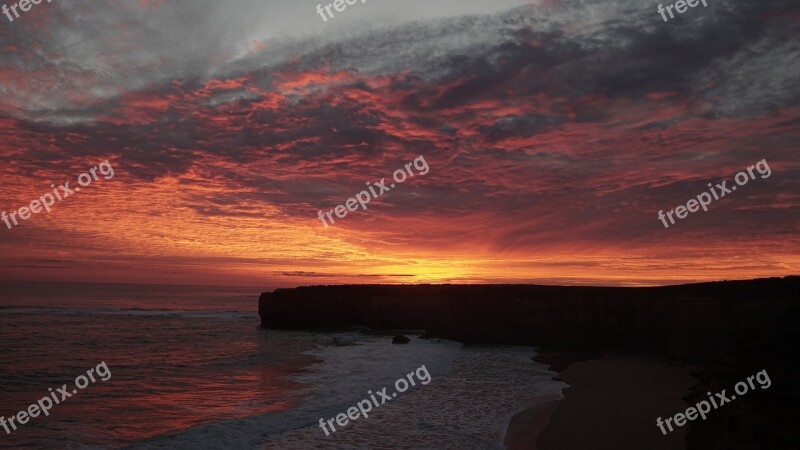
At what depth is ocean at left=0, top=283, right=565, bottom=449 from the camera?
14.3 metres

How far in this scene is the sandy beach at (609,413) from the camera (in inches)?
521

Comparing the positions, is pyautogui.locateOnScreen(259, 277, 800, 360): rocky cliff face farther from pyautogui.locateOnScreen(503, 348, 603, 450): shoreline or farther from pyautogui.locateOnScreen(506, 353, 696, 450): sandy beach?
pyautogui.locateOnScreen(503, 348, 603, 450): shoreline

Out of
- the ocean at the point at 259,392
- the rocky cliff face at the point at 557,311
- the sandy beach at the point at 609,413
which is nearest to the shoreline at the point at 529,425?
the sandy beach at the point at 609,413

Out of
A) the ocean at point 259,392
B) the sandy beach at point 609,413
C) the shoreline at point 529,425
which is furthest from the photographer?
the ocean at point 259,392

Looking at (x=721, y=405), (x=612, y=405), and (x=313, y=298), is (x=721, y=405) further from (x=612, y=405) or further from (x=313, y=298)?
(x=313, y=298)

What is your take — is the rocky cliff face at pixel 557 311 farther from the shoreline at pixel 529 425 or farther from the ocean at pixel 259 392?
the shoreline at pixel 529 425

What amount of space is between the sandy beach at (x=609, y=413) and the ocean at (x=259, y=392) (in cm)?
84

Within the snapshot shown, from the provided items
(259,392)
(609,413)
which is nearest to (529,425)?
(609,413)

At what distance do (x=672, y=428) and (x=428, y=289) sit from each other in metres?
43.4

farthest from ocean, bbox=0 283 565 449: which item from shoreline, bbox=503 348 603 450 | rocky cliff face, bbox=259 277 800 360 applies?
rocky cliff face, bbox=259 277 800 360

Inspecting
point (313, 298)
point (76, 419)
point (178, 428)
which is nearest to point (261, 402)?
point (178, 428)

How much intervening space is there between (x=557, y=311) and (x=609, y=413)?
25.1m

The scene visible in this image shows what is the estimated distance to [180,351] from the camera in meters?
35.9

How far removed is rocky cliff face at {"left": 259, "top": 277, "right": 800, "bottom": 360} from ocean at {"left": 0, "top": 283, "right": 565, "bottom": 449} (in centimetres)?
391
